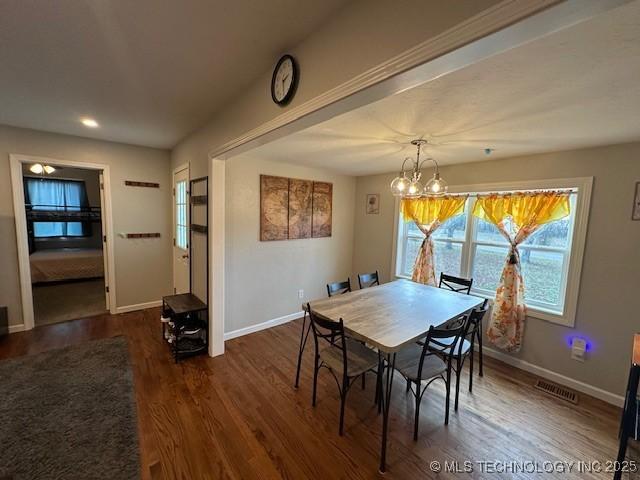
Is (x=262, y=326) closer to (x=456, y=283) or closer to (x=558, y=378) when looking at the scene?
(x=456, y=283)

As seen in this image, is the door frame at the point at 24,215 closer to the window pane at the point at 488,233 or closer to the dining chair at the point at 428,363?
the dining chair at the point at 428,363

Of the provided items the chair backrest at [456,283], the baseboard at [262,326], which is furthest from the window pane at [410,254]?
the baseboard at [262,326]

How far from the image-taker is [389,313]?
223 cm

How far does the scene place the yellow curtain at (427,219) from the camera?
348 centimetres

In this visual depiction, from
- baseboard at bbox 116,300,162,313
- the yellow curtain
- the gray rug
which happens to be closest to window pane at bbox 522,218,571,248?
the yellow curtain

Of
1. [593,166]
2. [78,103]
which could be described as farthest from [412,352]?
[78,103]

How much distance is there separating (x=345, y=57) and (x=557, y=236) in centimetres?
291

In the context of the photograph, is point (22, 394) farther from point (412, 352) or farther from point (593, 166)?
point (593, 166)

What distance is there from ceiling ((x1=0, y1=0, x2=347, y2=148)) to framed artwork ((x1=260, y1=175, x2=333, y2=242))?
1319 mm

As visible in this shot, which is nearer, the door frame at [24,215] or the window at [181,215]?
the door frame at [24,215]

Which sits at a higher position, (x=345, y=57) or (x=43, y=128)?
Answer: (x=43, y=128)

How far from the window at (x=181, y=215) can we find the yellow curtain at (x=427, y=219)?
3052 mm

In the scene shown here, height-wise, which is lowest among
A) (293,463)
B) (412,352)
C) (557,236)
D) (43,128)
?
(293,463)

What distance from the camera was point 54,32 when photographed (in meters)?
1.39
